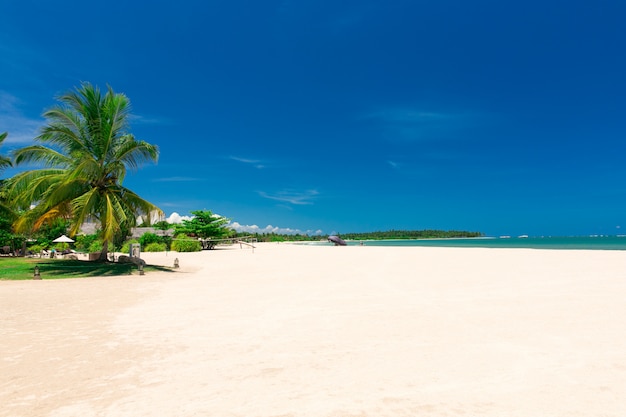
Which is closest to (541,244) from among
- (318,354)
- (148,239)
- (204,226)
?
(204,226)

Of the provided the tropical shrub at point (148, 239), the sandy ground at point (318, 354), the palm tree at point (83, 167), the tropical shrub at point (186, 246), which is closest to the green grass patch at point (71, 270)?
the palm tree at point (83, 167)

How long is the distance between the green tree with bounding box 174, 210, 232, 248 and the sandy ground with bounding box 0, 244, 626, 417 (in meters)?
34.0

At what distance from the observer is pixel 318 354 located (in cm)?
502

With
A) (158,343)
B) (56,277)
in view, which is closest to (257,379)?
(158,343)

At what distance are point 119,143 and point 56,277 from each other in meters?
6.50

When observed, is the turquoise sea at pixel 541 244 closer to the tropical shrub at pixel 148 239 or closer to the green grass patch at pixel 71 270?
the tropical shrub at pixel 148 239

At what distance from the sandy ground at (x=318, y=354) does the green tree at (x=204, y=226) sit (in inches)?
1338

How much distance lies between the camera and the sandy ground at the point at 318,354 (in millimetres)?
3553

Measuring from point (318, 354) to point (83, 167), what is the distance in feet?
47.4

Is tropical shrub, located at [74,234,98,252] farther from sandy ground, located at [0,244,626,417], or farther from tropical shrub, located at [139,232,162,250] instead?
sandy ground, located at [0,244,626,417]

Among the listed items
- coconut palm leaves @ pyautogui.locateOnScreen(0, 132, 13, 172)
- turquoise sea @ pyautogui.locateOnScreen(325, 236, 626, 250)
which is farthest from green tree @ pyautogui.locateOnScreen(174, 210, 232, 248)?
turquoise sea @ pyautogui.locateOnScreen(325, 236, 626, 250)

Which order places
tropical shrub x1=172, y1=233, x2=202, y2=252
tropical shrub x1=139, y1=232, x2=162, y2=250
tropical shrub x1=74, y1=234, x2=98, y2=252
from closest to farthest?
tropical shrub x1=172, y1=233, x2=202, y2=252, tropical shrub x1=74, y1=234, x2=98, y2=252, tropical shrub x1=139, y1=232, x2=162, y2=250

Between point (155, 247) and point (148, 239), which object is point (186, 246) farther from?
point (148, 239)

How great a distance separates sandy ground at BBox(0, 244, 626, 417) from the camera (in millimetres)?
3553
